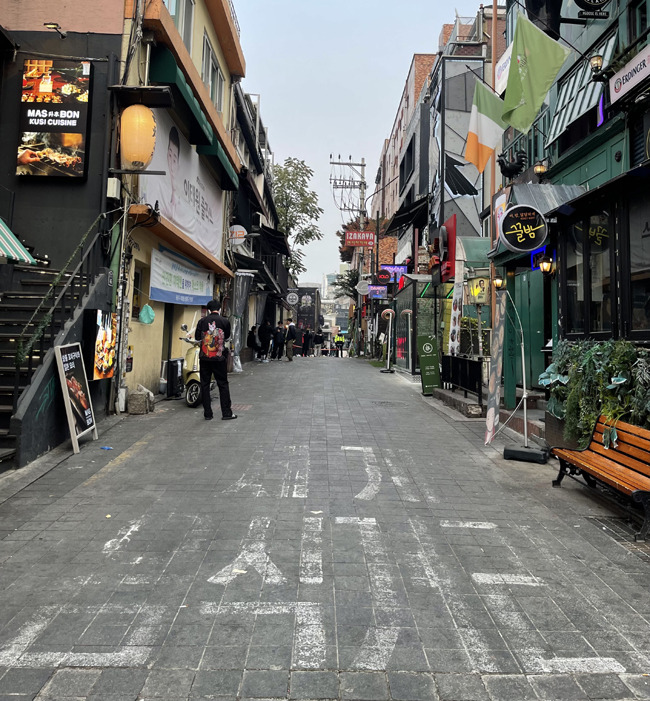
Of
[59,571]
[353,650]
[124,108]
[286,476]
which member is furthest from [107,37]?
[353,650]

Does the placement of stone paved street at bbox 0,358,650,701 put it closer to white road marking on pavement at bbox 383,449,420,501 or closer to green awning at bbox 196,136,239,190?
white road marking on pavement at bbox 383,449,420,501

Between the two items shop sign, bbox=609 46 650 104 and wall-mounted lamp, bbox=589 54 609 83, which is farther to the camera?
wall-mounted lamp, bbox=589 54 609 83

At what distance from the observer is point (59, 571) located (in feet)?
11.8

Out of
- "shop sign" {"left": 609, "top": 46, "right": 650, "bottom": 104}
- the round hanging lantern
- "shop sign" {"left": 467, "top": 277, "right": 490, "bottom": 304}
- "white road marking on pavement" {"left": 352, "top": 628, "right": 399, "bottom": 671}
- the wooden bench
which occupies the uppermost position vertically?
"shop sign" {"left": 609, "top": 46, "right": 650, "bottom": 104}

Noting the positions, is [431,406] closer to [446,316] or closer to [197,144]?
[446,316]

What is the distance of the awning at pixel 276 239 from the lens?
81.6ft

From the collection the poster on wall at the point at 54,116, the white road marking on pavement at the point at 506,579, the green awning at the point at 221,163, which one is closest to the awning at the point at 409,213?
the green awning at the point at 221,163

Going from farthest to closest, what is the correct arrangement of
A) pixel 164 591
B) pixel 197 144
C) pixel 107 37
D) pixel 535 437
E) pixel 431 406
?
1. pixel 197 144
2. pixel 431 406
3. pixel 107 37
4. pixel 535 437
5. pixel 164 591

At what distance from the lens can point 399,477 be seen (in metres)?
6.03

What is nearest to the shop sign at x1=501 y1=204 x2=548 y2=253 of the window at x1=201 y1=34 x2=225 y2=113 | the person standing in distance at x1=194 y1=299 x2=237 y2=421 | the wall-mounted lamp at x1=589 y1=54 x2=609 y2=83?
the wall-mounted lamp at x1=589 y1=54 x2=609 y2=83

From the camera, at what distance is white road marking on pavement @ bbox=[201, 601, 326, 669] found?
265 cm

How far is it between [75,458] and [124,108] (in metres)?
6.14

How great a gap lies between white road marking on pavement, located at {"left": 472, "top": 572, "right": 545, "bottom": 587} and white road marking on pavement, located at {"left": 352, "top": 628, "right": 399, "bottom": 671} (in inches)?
36.8

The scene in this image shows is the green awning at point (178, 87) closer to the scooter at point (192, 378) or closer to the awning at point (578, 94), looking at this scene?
the scooter at point (192, 378)
